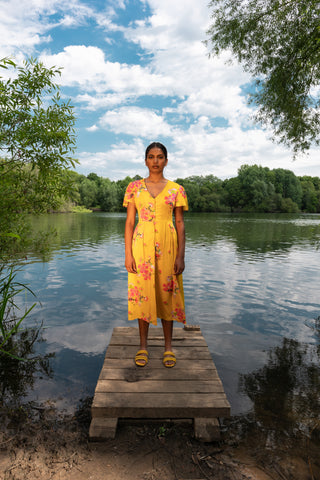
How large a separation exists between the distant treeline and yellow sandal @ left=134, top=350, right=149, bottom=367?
310ft

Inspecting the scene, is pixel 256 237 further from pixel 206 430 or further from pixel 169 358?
pixel 206 430

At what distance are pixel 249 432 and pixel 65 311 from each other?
5.47 m

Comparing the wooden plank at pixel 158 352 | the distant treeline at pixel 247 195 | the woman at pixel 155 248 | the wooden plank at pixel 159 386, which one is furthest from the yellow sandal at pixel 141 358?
the distant treeline at pixel 247 195

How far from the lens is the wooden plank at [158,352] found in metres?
3.97

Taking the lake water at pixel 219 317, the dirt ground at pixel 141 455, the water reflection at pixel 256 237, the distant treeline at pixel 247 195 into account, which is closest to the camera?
the dirt ground at pixel 141 455

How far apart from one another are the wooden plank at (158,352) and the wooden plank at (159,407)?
902 mm

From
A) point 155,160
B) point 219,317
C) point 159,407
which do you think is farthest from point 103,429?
point 219,317

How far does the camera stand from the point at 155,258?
12.0 feet

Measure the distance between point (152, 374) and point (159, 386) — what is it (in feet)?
0.85

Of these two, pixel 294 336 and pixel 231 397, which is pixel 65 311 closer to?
pixel 231 397

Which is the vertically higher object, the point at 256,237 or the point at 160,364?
the point at 160,364

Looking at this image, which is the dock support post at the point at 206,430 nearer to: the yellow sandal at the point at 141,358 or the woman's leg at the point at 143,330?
the yellow sandal at the point at 141,358

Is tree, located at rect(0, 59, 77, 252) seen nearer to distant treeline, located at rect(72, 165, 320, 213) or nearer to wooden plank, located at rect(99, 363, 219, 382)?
wooden plank, located at rect(99, 363, 219, 382)

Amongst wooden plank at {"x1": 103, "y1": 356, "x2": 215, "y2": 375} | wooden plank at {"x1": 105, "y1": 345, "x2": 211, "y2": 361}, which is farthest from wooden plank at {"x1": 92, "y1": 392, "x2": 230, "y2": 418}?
wooden plank at {"x1": 105, "y1": 345, "x2": 211, "y2": 361}
